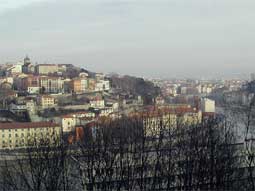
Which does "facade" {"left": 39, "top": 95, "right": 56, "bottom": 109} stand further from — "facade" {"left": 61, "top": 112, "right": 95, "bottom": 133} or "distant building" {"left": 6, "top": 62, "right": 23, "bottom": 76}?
"distant building" {"left": 6, "top": 62, "right": 23, "bottom": 76}

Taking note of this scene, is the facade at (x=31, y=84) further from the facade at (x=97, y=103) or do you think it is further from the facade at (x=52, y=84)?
the facade at (x=97, y=103)

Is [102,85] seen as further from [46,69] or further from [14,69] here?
[14,69]

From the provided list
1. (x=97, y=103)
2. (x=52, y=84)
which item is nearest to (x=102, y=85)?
(x=52, y=84)

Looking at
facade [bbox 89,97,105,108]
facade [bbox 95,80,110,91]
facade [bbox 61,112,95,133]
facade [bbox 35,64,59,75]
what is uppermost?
facade [bbox 35,64,59,75]

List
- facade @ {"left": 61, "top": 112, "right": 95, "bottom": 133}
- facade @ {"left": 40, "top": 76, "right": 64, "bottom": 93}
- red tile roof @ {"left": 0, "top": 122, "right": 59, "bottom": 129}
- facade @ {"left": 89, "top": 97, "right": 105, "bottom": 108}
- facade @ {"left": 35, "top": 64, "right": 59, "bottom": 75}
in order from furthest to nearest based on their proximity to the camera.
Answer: facade @ {"left": 35, "top": 64, "right": 59, "bottom": 75}
facade @ {"left": 40, "top": 76, "right": 64, "bottom": 93}
facade @ {"left": 89, "top": 97, "right": 105, "bottom": 108}
facade @ {"left": 61, "top": 112, "right": 95, "bottom": 133}
red tile roof @ {"left": 0, "top": 122, "right": 59, "bottom": 129}

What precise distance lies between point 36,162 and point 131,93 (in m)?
16.8

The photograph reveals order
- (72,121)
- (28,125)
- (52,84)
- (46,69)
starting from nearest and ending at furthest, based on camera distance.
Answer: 1. (28,125)
2. (72,121)
3. (52,84)
4. (46,69)

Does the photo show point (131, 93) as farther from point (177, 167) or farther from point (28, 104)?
point (177, 167)

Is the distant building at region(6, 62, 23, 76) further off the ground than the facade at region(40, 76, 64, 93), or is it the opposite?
the distant building at region(6, 62, 23, 76)

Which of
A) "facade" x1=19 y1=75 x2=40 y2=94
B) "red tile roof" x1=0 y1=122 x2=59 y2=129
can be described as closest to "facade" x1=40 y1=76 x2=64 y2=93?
"facade" x1=19 y1=75 x2=40 y2=94

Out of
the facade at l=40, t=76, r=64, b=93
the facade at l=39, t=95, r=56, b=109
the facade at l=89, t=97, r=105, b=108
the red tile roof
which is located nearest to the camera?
the red tile roof

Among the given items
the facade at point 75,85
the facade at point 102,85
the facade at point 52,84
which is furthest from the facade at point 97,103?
the facade at point 52,84

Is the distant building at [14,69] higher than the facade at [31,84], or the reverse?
the distant building at [14,69]

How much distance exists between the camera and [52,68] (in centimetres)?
3033
